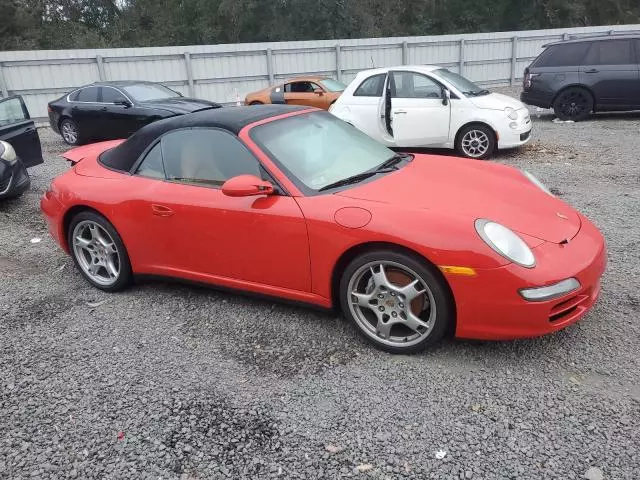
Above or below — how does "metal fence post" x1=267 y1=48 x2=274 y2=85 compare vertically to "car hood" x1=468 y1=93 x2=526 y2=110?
above

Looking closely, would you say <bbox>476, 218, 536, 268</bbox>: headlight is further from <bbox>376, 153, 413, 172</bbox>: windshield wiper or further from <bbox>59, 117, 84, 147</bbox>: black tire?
<bbox>59, 117, 84, 147</bbox>: black tire

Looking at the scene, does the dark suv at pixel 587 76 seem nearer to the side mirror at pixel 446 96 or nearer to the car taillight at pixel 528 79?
the car taillight at pixel 528 79

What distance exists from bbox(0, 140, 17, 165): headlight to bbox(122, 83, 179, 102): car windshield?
4456 millimetres

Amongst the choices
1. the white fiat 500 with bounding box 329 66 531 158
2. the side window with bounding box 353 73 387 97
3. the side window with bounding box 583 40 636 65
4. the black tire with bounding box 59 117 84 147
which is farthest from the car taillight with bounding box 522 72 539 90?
the black tire with bounding box 59 117 84 147

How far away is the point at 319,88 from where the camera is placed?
540 inches

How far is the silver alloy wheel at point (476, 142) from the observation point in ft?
28.4

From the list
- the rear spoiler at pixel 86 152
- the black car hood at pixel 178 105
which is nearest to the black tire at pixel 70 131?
the black car hood at pixel 178 105

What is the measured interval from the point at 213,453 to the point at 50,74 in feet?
56.3

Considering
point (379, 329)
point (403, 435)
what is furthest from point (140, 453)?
point (379, 329)

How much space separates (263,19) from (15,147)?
24634 millimetres

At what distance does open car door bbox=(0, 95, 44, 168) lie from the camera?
26.1 feet

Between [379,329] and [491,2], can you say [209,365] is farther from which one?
[491,2]

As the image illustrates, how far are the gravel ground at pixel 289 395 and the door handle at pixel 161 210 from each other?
28.0 inches

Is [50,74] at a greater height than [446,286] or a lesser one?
greater
